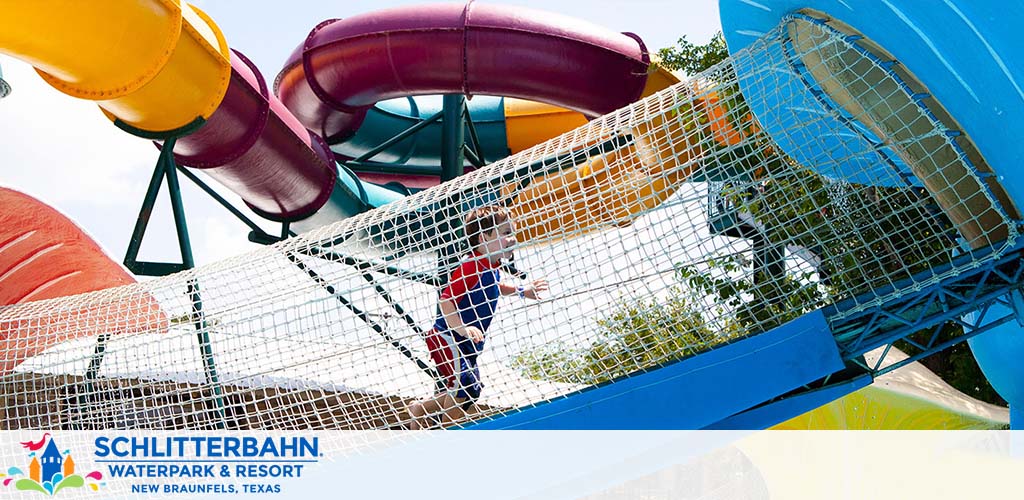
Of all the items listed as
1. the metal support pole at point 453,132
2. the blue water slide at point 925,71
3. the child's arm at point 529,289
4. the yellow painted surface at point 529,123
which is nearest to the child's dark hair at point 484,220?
the child's arm at point 529,289

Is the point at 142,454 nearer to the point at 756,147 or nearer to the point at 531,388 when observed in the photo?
the point at 531,388

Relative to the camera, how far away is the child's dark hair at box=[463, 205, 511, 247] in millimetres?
2785

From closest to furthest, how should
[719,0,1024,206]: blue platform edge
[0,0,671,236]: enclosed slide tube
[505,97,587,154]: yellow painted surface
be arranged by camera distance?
[719,0,1024,206]: blue platform edge → [0,0,671,236]: enclosed slide tube → [505,97,587,154]: yellow painted surface

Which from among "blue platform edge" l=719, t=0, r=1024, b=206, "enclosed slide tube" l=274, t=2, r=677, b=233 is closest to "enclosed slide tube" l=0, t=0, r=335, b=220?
"enclosed slide tube" l=274, t=2, r=677, b=233

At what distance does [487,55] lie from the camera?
5129 mm

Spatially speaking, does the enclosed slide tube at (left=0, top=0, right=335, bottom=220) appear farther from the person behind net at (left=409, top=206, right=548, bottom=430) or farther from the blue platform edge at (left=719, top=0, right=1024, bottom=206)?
the blue platform edge at (left=719, top=0, right=1024, bottom=206)

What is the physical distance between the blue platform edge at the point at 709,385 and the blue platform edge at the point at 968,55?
62 cm

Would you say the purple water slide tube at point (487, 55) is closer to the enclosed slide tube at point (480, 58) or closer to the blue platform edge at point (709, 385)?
the enclosed slide tube at point (480, 58)

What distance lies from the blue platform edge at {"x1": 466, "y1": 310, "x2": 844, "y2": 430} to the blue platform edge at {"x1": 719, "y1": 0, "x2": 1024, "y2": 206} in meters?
0.62

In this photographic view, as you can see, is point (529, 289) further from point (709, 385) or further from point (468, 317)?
point (709, 385)

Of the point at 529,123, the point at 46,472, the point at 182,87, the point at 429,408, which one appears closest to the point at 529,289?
the point at 429,408

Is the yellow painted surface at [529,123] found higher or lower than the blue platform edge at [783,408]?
higher

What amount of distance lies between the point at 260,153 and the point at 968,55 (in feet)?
12.3

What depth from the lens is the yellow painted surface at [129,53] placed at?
366 centimetres
